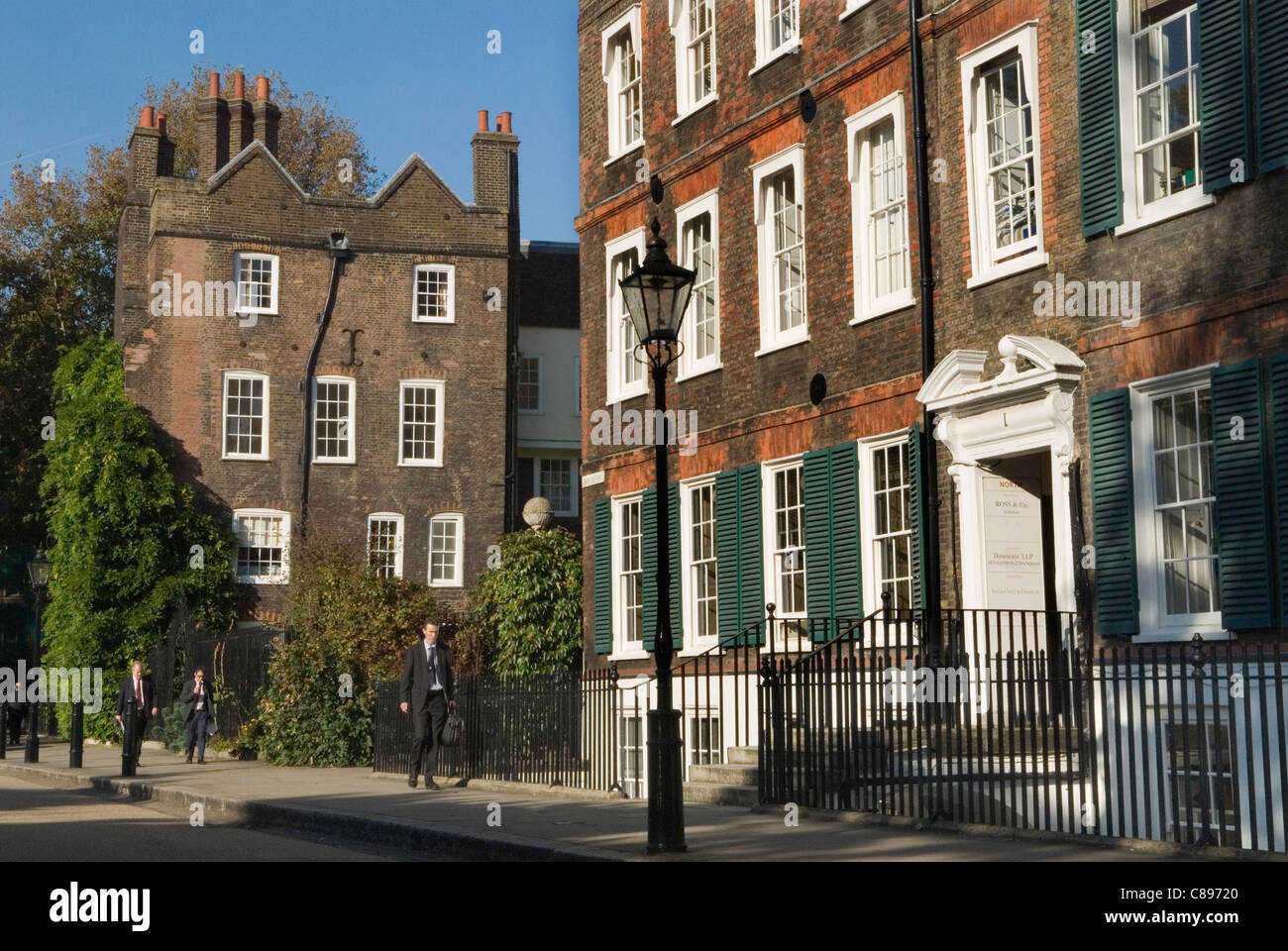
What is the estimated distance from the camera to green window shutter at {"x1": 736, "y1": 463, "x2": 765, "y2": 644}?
20844 mm

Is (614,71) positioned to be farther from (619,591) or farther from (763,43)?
(619,591)

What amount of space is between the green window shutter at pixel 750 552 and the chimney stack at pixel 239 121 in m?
25.2

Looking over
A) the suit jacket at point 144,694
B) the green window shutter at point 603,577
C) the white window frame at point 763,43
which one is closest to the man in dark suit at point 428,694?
the green window shutter at point 603,577

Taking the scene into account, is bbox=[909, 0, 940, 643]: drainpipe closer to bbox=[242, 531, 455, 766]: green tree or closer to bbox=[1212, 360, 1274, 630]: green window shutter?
bbox=[1212, 360, 1274, 630]: green window shutter

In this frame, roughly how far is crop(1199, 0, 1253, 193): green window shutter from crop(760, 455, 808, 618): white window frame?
690 cm

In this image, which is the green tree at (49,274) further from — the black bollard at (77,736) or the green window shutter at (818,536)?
the green window shutter at (818,536)

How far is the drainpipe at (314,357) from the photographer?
131 ft

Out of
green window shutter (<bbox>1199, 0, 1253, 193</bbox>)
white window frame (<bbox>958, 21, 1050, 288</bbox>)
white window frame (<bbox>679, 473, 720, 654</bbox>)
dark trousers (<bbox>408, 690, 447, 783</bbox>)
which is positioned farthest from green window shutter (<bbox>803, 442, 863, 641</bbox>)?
green window shutter (<bbox>1199, 0, 1253, 193</bbox>)

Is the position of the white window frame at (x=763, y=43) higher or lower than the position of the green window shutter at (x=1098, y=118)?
higher

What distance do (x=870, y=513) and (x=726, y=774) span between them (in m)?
3.36

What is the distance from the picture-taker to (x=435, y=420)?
136 feet

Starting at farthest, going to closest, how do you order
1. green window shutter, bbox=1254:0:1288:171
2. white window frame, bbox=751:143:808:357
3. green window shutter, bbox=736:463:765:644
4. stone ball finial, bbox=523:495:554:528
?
1. stone ball finial, bbox=523:495:554:528
2. green window shutter, bbox=736:463:765:644
3. white window frame, bbox=751:143:808:357
4. green window shutter, bbox=1254:0:1288:171
